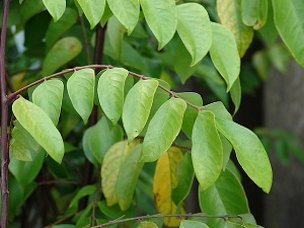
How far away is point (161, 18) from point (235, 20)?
1.10 ft

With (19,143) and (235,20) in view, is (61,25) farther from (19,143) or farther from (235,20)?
(19,143)

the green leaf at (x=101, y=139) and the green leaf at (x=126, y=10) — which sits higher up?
the green leaf at (x=126, y=10)

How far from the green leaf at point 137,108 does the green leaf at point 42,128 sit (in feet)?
0.32

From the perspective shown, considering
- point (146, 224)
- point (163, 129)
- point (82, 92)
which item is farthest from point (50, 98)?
point (146, 224)

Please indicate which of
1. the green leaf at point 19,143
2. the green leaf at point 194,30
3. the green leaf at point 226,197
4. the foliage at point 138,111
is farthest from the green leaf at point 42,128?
the green leaf at point 226,197

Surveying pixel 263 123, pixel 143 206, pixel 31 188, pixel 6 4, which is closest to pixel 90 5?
pixel 6 4

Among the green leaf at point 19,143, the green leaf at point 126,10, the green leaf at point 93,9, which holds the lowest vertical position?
the green leaf at point 19,143

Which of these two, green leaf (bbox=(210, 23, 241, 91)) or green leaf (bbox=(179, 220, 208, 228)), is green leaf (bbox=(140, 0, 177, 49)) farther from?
green leaf (bbox=(179, 220, 208, 228))

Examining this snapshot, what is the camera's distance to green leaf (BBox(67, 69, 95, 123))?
0.97 metres

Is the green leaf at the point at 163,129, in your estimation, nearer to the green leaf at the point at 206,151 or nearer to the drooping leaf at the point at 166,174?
the green leaf at the point at 206,151

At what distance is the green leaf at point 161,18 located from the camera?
3.27ft

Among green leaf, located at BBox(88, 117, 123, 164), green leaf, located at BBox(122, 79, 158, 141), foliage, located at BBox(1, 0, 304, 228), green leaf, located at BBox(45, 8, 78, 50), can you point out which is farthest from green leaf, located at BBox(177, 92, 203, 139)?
green leaf, located at BBox(45, 8, 78, 50)

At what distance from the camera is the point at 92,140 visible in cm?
145

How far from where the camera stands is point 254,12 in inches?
50.8
